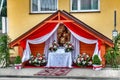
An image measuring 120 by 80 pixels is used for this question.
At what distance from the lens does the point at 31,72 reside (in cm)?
1709

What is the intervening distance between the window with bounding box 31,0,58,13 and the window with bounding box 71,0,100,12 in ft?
2.93

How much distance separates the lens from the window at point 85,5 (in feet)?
63.3

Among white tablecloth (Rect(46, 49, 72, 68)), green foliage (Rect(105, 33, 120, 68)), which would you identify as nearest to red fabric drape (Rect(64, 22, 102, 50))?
white tablecloth (Rect(46, 49, 72, 68))

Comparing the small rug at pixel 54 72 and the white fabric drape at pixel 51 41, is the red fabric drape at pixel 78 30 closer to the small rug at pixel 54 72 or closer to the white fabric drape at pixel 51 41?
the white fabric drape at pixel 51 41

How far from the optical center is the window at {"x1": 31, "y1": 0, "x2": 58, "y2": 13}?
1980 centimetres

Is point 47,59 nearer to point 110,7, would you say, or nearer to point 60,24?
point 60,24

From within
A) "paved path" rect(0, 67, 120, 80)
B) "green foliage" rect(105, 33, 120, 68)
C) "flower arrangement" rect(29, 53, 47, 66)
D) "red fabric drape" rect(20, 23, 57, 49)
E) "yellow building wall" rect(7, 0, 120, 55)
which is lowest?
"paved path" rect(0, 67, 120, 80)

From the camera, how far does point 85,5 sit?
1942 centimetres

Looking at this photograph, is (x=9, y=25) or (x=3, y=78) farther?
(x=9, y=25)

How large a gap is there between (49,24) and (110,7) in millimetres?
2945

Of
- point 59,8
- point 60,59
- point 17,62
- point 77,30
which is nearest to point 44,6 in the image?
point 59,8

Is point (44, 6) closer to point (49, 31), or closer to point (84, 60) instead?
point (49, 31)

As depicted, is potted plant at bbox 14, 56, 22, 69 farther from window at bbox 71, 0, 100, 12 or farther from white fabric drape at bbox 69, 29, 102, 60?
window at bbox 71, 0, 100, 12

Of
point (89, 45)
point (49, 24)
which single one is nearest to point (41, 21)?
point (49, 24)
